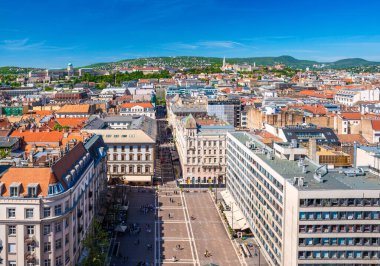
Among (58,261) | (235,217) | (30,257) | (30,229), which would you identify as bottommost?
(235,217)

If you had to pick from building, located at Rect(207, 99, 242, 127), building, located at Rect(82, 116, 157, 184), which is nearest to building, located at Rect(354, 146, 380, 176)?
building, located at Rect(82, 116, 157, 184)

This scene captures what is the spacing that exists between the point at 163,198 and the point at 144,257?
116ft

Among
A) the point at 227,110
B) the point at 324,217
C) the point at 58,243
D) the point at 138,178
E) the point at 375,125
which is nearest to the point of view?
the point at 324,217

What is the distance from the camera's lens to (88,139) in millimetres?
97875

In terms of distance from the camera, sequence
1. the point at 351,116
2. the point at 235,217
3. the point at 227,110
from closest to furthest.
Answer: the point at 235,217
the point at 351,116
the point at 227,110

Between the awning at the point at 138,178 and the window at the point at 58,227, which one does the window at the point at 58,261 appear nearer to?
the window at the point at 58,227

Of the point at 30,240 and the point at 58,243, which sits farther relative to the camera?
the point at 58,243

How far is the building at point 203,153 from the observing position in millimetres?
Answer: 124375

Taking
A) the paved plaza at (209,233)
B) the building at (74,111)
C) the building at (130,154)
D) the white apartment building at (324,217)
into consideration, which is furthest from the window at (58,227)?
the building at (74,111)

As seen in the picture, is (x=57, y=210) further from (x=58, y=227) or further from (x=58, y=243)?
(x=58, y=243)

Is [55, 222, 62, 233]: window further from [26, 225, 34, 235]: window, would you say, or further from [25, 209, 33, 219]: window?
[25, 209, 33, 219]: window

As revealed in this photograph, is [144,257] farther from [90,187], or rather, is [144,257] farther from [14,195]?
[14,195]

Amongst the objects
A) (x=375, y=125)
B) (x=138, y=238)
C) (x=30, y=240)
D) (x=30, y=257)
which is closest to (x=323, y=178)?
(x=138, y=238)

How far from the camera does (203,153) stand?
12556 centimetres
